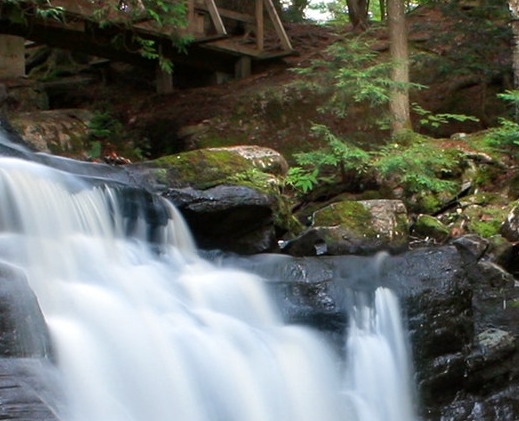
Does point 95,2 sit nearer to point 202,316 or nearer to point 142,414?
point 202,316

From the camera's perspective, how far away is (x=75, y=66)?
54.1 ft

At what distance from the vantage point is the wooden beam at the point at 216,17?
13.4 meters

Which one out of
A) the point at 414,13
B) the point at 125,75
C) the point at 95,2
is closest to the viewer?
the point at 95,2

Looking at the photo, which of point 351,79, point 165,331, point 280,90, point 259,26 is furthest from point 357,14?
point 165,331

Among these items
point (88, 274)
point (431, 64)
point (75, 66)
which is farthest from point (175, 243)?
point (75, 66)

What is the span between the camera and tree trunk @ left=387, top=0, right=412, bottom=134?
11.6 meters

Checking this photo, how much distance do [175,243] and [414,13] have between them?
1082 cm

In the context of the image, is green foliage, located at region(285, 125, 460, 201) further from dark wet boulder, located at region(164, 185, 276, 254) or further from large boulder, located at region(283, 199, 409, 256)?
dark wet boulder, located at region(164, 185, 276, 254)

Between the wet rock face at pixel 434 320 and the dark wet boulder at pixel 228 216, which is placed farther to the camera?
the dark wet boulder at pixel 228 216

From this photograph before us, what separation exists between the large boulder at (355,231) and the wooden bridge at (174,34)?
4.73m

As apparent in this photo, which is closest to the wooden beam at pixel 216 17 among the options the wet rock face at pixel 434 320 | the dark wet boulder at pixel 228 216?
the dark wet boulder at pixel 228 216

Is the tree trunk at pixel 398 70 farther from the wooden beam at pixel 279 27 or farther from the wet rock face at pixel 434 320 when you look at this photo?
the wet rock face at pixel 434 320

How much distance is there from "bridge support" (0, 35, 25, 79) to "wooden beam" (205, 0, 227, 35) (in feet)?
10.1

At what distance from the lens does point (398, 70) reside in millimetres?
12023
